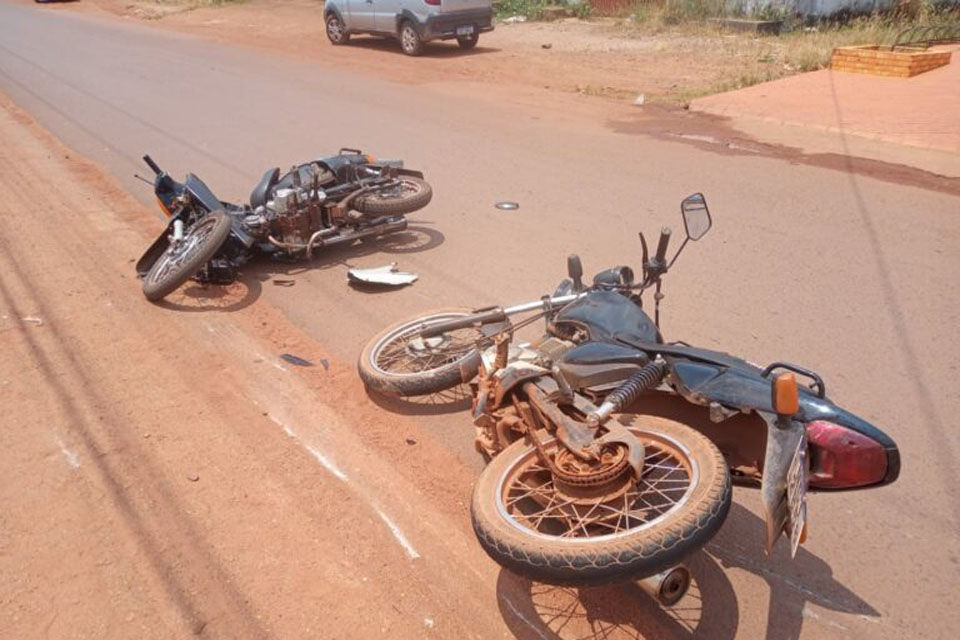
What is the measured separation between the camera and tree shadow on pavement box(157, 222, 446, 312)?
→ 19.9 ft

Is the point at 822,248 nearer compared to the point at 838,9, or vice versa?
the point at 822,248

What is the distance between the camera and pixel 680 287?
19.0ft

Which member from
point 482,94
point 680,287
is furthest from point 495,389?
point 482,94

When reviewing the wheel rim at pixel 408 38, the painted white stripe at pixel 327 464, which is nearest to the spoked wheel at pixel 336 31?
the wheel rim at pixel 408 38

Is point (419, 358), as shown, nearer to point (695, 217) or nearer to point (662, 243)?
point (662, 243)

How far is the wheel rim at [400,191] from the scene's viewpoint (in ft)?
22.3

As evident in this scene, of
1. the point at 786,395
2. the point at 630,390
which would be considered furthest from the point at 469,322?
the point at 786,395

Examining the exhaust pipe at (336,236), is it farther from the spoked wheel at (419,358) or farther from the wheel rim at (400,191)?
the spoked wheel at (419,358)

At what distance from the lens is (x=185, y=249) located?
6.07 meters

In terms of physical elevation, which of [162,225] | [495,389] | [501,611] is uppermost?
[495,389]

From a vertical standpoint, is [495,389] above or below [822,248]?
above

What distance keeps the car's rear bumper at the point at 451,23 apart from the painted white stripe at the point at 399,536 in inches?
658

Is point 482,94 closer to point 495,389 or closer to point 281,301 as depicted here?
point 281,301

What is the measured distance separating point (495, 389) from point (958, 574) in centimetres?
201
